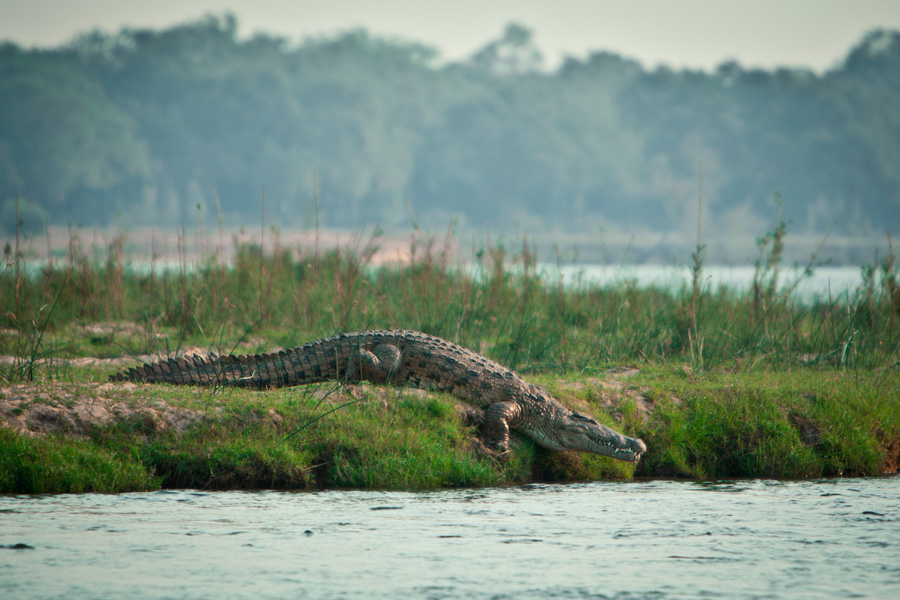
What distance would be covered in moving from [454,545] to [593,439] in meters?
1.72

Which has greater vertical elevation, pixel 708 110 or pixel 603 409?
pixel 708 110

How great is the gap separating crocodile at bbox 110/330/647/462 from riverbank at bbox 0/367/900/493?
18 cm

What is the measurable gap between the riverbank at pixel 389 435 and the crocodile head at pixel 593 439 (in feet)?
0.84

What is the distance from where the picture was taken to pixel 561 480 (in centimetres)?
599

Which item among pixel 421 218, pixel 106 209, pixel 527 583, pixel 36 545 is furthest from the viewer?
pixel 421 218

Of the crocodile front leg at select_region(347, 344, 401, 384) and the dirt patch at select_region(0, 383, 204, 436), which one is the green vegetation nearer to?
the dirt patch at select_region(0, 383, 204, 436)

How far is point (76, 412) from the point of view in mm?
5262

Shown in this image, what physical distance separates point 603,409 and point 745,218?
180 feet

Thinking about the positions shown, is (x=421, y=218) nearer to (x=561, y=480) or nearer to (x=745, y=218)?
(x=745, y=218)

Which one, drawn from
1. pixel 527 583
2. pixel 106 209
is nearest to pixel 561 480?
pixel 527 583

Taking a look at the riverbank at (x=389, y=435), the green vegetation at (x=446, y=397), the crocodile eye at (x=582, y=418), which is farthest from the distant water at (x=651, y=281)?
the crocodile eye at (x=582, y=418)

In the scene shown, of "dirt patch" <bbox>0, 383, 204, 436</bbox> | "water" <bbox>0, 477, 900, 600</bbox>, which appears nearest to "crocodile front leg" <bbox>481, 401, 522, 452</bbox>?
"water" <bbox>0, 477, 900, 600</bbox>

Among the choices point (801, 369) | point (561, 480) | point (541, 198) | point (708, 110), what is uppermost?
point (708, 110)

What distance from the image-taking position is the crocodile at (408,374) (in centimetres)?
598
